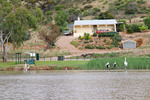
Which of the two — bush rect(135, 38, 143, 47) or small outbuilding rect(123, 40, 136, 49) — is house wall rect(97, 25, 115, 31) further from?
small outbuilding rect(123, 40, 136, 49)

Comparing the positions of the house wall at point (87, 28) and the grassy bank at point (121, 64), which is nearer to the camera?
the grassy bank at point (121, 64)

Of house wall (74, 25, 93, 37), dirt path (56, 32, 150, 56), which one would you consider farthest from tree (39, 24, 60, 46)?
house wall (74, 25, 93, 37)

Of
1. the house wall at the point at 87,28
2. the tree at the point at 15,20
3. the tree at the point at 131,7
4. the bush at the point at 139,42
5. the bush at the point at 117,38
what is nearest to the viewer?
the tree at the point at 15,20

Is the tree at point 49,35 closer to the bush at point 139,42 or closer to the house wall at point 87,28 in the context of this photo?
the house wall at point 87,28

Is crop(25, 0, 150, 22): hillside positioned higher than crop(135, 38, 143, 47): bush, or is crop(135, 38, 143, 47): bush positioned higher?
crop(25, 0, 150, 22): hillside

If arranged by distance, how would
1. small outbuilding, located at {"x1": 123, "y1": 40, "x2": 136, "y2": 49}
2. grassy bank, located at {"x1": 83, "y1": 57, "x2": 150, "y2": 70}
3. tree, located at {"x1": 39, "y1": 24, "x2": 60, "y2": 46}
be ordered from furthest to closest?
tree, located at {"x1": 39, "y1": 24, "x2": 60, "y2": 46}
small outbuilding, located at {"x1": 123, "y1": 40, "x2": 136, "y2": 49}
grassy bank, located at {"x1": 83, "y1": 57, "x2": 150, "y2": 70}

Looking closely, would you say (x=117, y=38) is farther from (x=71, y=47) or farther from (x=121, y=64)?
(x=121, y=64)

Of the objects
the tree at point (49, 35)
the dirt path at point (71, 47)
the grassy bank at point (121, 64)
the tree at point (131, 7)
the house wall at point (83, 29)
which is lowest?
the grassy bank at point (121, 64)

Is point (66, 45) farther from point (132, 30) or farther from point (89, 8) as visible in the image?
point (89, 8)

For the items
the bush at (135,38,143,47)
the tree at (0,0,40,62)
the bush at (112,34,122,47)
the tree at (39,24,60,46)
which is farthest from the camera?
the tree at (39,24,60,46)

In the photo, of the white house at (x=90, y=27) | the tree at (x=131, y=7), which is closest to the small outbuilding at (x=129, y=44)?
the white house at (x=90, y=27)

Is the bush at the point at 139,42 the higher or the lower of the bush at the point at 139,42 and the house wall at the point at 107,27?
the lower

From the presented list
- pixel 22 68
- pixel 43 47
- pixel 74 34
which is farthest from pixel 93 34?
pixel 22 68

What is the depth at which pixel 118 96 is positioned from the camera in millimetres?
23188
